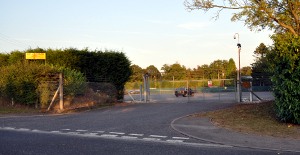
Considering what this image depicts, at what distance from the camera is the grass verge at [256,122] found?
13156mm

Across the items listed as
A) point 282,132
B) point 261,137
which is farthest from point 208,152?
point 282,132

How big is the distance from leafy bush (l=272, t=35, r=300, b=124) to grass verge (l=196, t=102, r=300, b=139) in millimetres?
534

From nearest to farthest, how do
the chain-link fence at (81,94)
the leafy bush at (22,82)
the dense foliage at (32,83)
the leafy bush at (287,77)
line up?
the leafy bush at (287,77) < the chain-link fence at (81,94) < the dense foliage at (32,83) < the leafy bush at (22,82)

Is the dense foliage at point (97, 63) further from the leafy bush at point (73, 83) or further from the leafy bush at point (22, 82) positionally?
the leafy bush at point (22, 82)

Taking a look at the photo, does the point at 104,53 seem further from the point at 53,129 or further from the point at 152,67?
the point at 152,67

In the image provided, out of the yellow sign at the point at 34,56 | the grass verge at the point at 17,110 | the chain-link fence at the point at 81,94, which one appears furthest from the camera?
the yellow sign at the point at 34,56

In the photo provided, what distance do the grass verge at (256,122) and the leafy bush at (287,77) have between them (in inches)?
21.0

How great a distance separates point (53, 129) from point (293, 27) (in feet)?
37.4

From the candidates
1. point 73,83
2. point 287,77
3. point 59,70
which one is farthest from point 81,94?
point 287,77

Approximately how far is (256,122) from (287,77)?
85.6 inches

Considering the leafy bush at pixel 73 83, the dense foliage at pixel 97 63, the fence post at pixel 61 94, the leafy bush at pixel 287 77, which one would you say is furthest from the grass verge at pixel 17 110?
the leafy bush at pixel 287 77

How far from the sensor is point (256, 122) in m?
15.3

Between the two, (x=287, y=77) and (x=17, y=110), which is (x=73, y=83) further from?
(x=287, y=77)

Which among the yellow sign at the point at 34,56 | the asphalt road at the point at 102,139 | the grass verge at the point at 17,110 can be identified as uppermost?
the yellow sign at the point at 34,56
